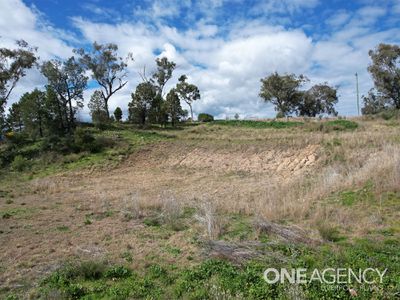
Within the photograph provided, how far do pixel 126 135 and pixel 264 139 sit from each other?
13.1 meters

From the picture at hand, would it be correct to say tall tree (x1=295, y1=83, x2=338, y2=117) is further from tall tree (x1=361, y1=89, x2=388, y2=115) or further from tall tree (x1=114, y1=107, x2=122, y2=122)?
tall tree (x1=114, y1=107, x2=122, y2=122)

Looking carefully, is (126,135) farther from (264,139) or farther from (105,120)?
(264,139)

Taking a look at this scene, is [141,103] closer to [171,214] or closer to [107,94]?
[107,94]

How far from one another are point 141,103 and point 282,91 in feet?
71.3

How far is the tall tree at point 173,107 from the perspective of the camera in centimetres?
3812

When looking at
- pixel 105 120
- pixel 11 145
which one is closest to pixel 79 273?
pixel 11 145

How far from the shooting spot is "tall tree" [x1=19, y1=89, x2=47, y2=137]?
3168 centimetres

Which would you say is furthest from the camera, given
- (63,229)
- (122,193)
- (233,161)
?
(233,161)

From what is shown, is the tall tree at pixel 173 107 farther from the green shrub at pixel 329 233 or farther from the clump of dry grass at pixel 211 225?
the green shrub at pixel 329 233

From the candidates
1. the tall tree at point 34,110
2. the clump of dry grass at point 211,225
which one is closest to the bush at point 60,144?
the tall tree at point 34,110

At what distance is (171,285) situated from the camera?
5.71 metres

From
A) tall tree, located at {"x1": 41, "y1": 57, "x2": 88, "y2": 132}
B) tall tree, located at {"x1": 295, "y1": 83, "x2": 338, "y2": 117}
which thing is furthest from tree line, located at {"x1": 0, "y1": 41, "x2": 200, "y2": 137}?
tall tree, located at {"x1": 295, "y1": 83, "x2": 338, "y2": 117}

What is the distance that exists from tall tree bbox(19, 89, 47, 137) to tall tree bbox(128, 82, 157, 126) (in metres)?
8.84

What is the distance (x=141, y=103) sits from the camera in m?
36.8
